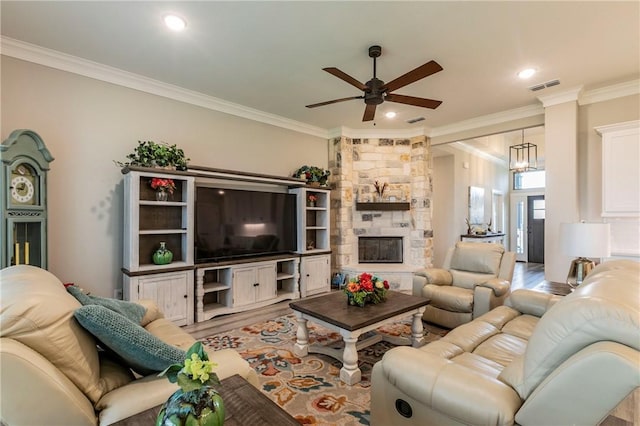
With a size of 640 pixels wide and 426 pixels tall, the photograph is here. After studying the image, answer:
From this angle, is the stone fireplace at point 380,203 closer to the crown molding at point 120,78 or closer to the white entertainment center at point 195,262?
the white entertainment center at point 195,262

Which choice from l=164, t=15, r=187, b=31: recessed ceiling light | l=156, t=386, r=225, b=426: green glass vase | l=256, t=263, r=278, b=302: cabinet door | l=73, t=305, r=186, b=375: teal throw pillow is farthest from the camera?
l=256, t=263, r=278, b=302: cabinet door

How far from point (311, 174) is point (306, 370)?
10.8 ft

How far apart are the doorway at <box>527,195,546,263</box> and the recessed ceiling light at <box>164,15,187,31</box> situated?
9932mm

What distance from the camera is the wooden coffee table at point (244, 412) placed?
41.7 inches

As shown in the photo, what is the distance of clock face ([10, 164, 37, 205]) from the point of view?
2648 mm

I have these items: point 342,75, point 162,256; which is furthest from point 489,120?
point 162,256

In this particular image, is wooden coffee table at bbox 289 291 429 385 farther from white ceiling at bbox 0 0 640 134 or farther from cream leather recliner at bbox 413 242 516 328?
white ceiling at bbox 0 0 640 134

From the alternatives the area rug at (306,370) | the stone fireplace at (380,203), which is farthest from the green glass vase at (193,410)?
the stone fireplace at (380,203)

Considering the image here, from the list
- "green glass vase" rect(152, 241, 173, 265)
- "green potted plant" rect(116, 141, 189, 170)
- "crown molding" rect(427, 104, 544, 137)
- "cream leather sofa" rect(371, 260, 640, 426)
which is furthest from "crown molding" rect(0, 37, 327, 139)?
"cream leather sofa" rect(371, 260, 640, 426)

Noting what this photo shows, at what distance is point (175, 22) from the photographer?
259 cm

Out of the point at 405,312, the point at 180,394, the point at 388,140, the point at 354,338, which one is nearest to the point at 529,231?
the point at 388,140

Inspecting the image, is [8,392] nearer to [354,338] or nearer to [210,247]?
[354,338]

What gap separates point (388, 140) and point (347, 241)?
2107 mm

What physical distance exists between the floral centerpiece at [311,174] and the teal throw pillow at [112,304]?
344 cm
